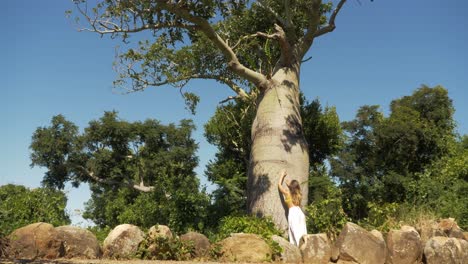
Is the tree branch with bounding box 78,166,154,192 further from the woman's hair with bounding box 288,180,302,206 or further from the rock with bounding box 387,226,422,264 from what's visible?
the rock with bounding box 387,226,422,264

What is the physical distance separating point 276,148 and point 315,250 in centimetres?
319

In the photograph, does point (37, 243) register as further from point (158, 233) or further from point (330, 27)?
point (330, 27)

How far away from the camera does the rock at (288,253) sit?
585cm

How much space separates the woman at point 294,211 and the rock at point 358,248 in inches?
34.5

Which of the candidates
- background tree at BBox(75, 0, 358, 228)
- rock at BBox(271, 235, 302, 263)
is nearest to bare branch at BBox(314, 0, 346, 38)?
background tree at BBox(75, 0, 358, 228)

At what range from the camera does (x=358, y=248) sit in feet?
20.4

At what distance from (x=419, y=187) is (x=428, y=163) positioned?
5.89m

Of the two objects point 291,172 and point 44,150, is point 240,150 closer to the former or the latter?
point 291,172

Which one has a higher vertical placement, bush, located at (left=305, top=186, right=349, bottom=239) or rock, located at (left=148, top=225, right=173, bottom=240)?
bush, located at (left=305, top=186, right=349, bottom=239)

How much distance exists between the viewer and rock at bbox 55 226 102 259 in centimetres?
564

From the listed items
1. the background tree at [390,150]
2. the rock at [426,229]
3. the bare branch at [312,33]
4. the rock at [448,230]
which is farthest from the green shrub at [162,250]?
the background tree at [390,150]

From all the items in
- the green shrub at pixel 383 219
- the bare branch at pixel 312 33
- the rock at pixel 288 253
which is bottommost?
the rock at pixel 288 253

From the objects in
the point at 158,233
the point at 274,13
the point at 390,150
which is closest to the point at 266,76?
the point at 274,13

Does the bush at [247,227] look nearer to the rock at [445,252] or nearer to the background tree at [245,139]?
the rock at [445,252]
